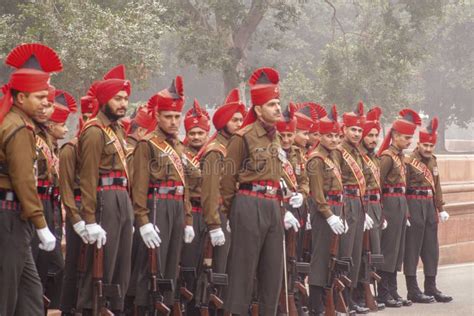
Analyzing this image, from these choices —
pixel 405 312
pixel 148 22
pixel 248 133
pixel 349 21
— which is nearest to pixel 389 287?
pixel 405 312

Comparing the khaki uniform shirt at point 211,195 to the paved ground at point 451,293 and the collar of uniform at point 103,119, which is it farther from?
the paved ground at point 451,293

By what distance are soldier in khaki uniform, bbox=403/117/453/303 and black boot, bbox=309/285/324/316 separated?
6.99 ft

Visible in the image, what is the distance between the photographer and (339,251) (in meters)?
11.2

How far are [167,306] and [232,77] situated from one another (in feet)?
54.4

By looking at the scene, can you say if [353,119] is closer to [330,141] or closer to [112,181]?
[330,141]

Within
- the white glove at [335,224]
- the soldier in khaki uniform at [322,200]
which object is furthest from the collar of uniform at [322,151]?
the white glove at [335,224]

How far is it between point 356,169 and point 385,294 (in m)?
1.80

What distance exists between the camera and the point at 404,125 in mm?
12430

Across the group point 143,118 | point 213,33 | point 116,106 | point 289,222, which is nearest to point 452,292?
point 289,222

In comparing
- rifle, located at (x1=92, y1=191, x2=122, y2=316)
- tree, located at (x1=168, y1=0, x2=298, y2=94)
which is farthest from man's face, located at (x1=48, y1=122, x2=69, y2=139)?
tree, located at (x1=168, y1=0, x2=298, y2=94)

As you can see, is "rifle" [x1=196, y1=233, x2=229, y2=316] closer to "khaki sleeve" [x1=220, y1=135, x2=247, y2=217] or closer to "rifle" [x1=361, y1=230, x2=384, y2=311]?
"khaki sleeve" [x1=220, y1=135, x2=247, y2=217]

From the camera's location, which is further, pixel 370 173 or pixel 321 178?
pixel 370 173

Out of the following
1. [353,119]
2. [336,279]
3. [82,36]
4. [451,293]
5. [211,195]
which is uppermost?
[82,36]

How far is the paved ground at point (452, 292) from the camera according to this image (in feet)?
38.6
